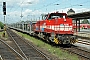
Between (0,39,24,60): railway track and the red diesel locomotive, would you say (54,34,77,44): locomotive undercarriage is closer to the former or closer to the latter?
the red diesel locomotive

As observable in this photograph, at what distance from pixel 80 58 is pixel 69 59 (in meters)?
1.02

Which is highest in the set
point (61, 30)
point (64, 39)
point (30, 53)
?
point (61, 30)

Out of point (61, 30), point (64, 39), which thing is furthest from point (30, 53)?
point (61, 30)

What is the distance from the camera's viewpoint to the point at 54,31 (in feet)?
67.2

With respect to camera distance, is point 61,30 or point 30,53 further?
point 61,30

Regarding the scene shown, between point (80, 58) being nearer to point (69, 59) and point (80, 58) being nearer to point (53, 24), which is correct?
point (69, 59)

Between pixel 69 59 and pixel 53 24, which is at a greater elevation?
pixel 53 24

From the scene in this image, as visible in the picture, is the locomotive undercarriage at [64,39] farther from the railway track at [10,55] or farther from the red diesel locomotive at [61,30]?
the railway track at [10,55]

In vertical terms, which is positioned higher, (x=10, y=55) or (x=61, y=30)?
(x=61, y=30)

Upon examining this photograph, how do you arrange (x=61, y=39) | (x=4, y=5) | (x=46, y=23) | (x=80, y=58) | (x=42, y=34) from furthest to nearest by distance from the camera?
(x=4, y=5), (x=42, y=34), (x=46, y=23), (x=61, y=39), (x=80, y=58)

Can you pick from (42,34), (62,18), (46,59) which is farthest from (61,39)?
(46,59)

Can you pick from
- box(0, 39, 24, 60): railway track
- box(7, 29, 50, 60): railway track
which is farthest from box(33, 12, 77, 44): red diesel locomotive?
box(0, 39, 24, 60): railway track

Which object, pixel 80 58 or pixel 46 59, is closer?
pixel 46 59

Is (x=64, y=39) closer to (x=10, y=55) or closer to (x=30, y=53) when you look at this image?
(x=30, y=53)
